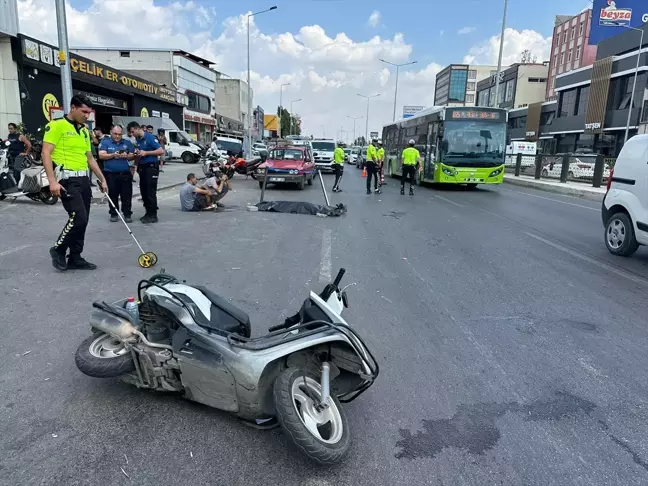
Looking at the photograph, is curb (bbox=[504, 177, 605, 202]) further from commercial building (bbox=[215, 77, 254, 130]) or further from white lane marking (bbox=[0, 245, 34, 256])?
commercial building (bbox=[215, 77, 254, 130])

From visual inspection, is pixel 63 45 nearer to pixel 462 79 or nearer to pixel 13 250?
pixel 13 250

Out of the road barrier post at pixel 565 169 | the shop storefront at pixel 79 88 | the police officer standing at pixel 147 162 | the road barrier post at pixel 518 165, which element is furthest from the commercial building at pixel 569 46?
the police officer standing at pixel 147 162

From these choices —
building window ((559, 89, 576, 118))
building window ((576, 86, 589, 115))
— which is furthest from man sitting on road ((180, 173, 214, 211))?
building window ((559, 89, 576, 118))

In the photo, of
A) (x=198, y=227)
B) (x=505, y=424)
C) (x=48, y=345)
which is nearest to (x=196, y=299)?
(x=48, y=345)

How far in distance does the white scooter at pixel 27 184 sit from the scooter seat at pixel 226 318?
30.1 ft

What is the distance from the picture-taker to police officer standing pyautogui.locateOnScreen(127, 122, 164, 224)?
30.8 feet

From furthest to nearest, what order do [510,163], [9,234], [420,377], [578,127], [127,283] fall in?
[578,127]
[510,163]
[9,234]
[127,283]
[420,377]

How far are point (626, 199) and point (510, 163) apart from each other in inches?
1197

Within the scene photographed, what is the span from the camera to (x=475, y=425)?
9.83 ft

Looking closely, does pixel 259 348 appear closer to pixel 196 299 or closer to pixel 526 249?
pixel 196 299

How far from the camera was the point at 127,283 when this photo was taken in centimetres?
561

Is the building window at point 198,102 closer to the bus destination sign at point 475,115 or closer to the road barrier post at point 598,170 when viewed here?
the bus destination sign at point 475,115

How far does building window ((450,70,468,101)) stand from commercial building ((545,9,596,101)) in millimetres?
39787

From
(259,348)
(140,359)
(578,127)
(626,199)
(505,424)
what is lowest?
(505,424)
